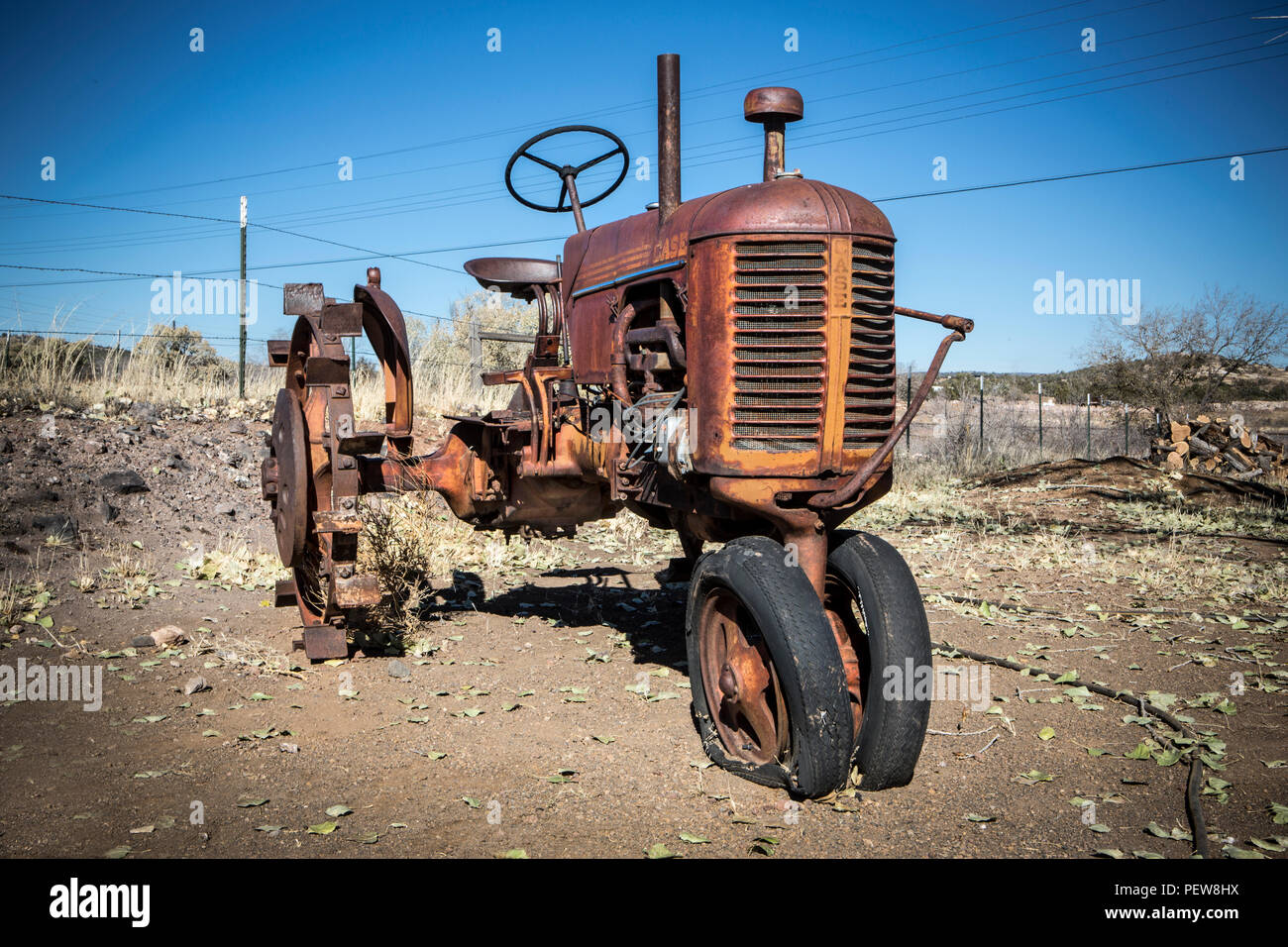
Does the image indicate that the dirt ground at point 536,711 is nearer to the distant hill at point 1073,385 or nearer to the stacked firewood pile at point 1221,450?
the stacked firewood pile at point 1221,450

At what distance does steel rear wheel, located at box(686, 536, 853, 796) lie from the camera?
3.19 meters

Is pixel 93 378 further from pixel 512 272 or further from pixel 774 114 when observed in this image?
pixel 774 114

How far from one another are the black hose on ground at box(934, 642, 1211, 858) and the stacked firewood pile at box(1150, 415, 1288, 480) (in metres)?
9.49

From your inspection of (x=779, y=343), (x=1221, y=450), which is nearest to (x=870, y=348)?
(x=779, y=343)

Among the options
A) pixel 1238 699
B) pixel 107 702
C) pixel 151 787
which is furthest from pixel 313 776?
pixel 1238 699

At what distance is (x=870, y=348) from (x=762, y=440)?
1.84 feet

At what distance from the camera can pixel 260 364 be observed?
1532 cm

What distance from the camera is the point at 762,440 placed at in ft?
11.8

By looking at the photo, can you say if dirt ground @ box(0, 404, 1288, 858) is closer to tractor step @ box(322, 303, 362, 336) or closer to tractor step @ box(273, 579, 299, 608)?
tractor step @ box(273, 579, 299, 608)

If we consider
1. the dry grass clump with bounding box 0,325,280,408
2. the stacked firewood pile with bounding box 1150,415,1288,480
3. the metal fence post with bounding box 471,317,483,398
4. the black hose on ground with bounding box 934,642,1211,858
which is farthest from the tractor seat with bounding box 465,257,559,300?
the stacked firewood pile with bounding box 1150,415,1288,480

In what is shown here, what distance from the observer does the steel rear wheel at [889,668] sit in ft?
10.9

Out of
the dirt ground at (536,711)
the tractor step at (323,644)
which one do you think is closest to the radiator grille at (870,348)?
the dirt ground at (536,711)
